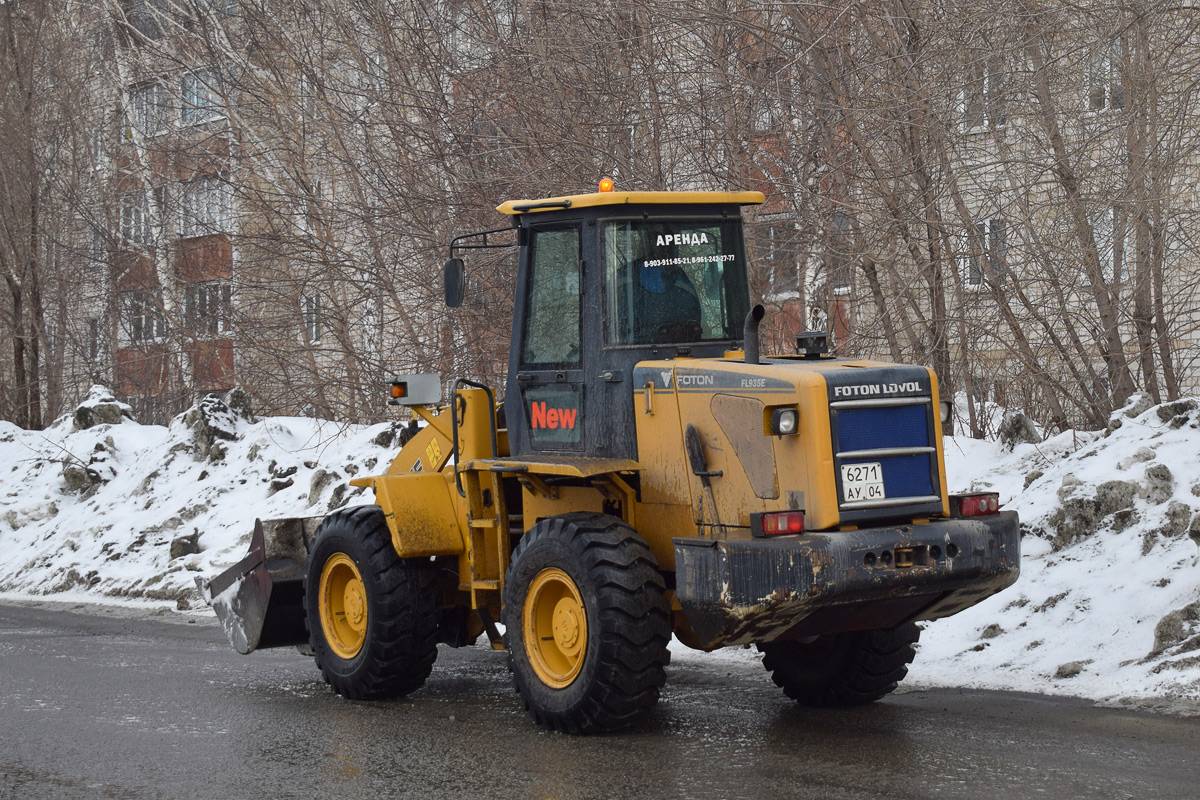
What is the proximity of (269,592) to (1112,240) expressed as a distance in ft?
24.8

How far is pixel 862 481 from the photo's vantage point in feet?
22.1

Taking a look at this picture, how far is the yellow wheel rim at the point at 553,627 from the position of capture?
7.10m

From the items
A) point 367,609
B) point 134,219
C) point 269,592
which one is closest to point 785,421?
point 367,609

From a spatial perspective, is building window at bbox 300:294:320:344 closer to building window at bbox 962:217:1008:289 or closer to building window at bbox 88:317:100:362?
building window at bbox 962:217:1008:289

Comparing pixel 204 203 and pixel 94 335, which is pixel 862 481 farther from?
pixel 94 335

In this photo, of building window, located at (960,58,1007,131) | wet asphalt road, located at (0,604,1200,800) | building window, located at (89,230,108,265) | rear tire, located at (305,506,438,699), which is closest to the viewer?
wet asphalt road, located at (0,604,1200,800)

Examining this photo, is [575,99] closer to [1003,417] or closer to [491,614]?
[1003,417]

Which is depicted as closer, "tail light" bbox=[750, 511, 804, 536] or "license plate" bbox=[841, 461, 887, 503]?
"tail light" bbox=[750, 511, 804, 536]

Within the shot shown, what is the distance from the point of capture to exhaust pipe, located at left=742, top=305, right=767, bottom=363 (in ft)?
22.6

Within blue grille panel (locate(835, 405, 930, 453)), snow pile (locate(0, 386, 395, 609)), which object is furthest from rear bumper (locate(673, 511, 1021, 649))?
snow pile (locate(0, 386, 395, 609))

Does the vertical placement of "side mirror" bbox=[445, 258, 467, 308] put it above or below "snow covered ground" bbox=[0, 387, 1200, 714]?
above

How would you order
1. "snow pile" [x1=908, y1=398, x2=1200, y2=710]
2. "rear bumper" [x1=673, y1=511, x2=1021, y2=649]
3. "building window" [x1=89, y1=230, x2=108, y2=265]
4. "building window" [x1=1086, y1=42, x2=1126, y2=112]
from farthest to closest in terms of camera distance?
"building window" [x1=89, y1=230, x2=108, y2=265] → "building window" [x1=1086, y1=42, x2=1126, y2=112] → "snow pile" [x1=908, y1=398, x2=1200, y2=710] → "rear bumper" [x1=673, y1=511, x2=1021, y2=649]

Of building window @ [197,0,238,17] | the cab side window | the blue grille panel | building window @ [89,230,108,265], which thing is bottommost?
the blue grille panel

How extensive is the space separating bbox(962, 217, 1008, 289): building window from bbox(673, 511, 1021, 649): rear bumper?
5871 mm
